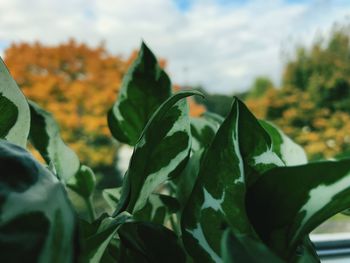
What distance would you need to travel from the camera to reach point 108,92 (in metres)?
3.37

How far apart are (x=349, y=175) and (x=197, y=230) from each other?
0.07m

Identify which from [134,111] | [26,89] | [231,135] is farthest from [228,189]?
[26,89]

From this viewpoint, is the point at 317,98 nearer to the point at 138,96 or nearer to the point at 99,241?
the point at 138,96

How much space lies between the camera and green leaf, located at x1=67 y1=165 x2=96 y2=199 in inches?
14.2

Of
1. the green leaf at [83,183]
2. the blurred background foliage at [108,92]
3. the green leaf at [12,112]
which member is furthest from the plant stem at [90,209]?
the blurred background foliage at [108,92]

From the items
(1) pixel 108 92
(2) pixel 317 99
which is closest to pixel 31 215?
(1) pixel 108 92

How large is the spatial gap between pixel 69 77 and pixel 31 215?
11.0 ft

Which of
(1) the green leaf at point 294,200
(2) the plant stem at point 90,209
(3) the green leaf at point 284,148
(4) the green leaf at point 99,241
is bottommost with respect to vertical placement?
(2) the plant stem at point 90,209

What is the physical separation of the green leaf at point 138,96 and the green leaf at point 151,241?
0.33 ft

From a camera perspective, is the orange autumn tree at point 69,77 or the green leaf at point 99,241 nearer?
the green leaf at point 99,241

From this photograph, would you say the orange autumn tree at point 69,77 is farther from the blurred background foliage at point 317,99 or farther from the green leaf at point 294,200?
the green leaf at point 294,200

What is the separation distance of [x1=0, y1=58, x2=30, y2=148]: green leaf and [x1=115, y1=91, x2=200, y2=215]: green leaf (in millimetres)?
57

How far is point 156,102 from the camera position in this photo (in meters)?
0.31

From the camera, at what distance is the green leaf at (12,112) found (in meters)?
0.23
